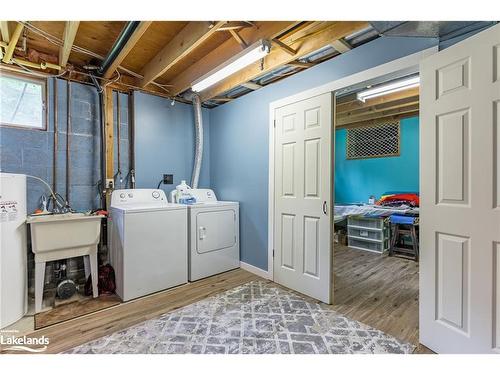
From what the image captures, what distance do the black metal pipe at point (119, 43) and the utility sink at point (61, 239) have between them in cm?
157

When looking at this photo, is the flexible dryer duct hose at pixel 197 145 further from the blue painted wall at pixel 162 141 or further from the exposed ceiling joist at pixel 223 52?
the exposed ceiling joist at pixel 223 52

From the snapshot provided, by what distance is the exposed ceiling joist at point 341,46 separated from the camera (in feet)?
6.62

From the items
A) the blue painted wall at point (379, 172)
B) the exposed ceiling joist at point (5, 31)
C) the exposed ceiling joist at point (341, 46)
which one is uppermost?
the exposed ceiling joist at point (5, 31)

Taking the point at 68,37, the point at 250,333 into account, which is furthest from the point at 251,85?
the point at 250,333

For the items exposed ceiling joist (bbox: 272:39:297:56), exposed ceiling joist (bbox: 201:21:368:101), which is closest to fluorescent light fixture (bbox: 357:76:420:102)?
exposed ceiling joist (bbox: 201:21:368:101)

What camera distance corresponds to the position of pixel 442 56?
1.56 metres

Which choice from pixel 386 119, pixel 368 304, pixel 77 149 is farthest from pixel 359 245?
pixel 77 149

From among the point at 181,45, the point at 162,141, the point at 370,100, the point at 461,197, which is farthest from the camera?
the point at 370,100

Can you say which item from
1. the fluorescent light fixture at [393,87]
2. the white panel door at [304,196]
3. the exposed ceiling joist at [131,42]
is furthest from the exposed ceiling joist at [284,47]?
A: the fluorescent light fixture at [393,87]

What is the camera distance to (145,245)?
2461mm

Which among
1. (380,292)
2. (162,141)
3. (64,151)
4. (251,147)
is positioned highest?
(162,141)

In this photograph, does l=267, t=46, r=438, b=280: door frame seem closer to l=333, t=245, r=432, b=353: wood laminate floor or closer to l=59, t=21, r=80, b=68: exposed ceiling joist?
l=333, t=245, r=432, b=353: wood laminate floor

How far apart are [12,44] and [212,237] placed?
8.54 ft

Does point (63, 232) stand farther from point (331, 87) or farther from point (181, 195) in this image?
point (331, 87)
